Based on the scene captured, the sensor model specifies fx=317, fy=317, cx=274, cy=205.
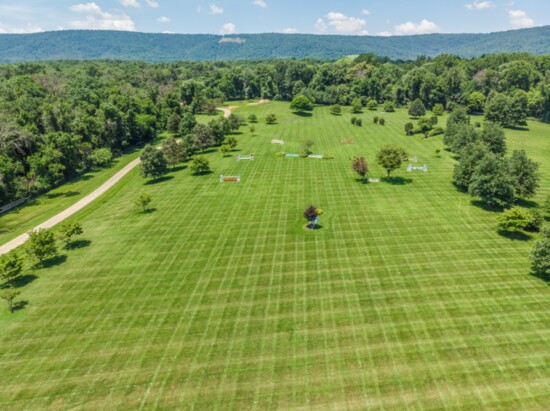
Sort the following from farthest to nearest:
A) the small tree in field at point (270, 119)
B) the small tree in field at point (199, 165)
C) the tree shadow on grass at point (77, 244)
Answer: the small tree in field at point (270, 119), the small tree in field at point (199, 165), the tree shadow on grass at point (77, 244)

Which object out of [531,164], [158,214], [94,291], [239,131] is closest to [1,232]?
[158,214]

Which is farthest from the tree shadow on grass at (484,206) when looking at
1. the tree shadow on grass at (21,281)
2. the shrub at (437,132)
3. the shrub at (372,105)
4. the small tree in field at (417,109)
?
the shrub at (372,105)

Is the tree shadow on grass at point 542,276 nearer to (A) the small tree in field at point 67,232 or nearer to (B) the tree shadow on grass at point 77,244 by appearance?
(B) the tree shadow on grass at point 77,244

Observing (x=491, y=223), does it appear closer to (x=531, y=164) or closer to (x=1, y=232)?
(x=531, y=164)

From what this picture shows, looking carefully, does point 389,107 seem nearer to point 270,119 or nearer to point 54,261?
point 270,119

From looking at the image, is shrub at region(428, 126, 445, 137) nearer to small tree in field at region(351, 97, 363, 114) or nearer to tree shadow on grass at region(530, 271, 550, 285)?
small tree in field at region(351, 97, 363, 114)

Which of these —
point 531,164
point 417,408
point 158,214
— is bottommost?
point 417,408
